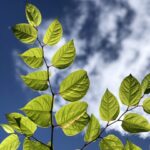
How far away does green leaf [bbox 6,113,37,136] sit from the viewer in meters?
1.36

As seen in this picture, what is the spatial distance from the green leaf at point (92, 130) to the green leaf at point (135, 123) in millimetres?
131

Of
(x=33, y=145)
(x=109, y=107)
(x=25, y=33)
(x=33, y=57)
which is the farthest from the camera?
(x=25, y=33)

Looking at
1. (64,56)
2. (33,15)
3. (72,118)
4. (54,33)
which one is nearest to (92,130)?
(72,118)

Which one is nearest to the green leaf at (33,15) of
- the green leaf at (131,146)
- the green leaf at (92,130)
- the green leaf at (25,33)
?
the green leaf at (25,33)

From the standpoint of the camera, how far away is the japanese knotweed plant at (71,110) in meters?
1.31

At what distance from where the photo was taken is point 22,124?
1.38m

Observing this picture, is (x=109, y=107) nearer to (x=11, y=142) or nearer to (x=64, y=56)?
(x=64, y=56)

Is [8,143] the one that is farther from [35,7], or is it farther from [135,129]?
[35,7]

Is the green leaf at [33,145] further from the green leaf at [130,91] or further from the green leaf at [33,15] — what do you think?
the green leaf at [33,15]

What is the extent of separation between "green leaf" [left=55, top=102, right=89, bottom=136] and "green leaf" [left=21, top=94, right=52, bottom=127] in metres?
0.05

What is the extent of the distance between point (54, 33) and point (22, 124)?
1.62 ft

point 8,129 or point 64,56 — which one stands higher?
point 64,56

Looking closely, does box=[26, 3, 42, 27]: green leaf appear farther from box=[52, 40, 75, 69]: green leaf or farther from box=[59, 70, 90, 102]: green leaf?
box=[59, 70, 90, 102]: green leaf

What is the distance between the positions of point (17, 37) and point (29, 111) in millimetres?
484
